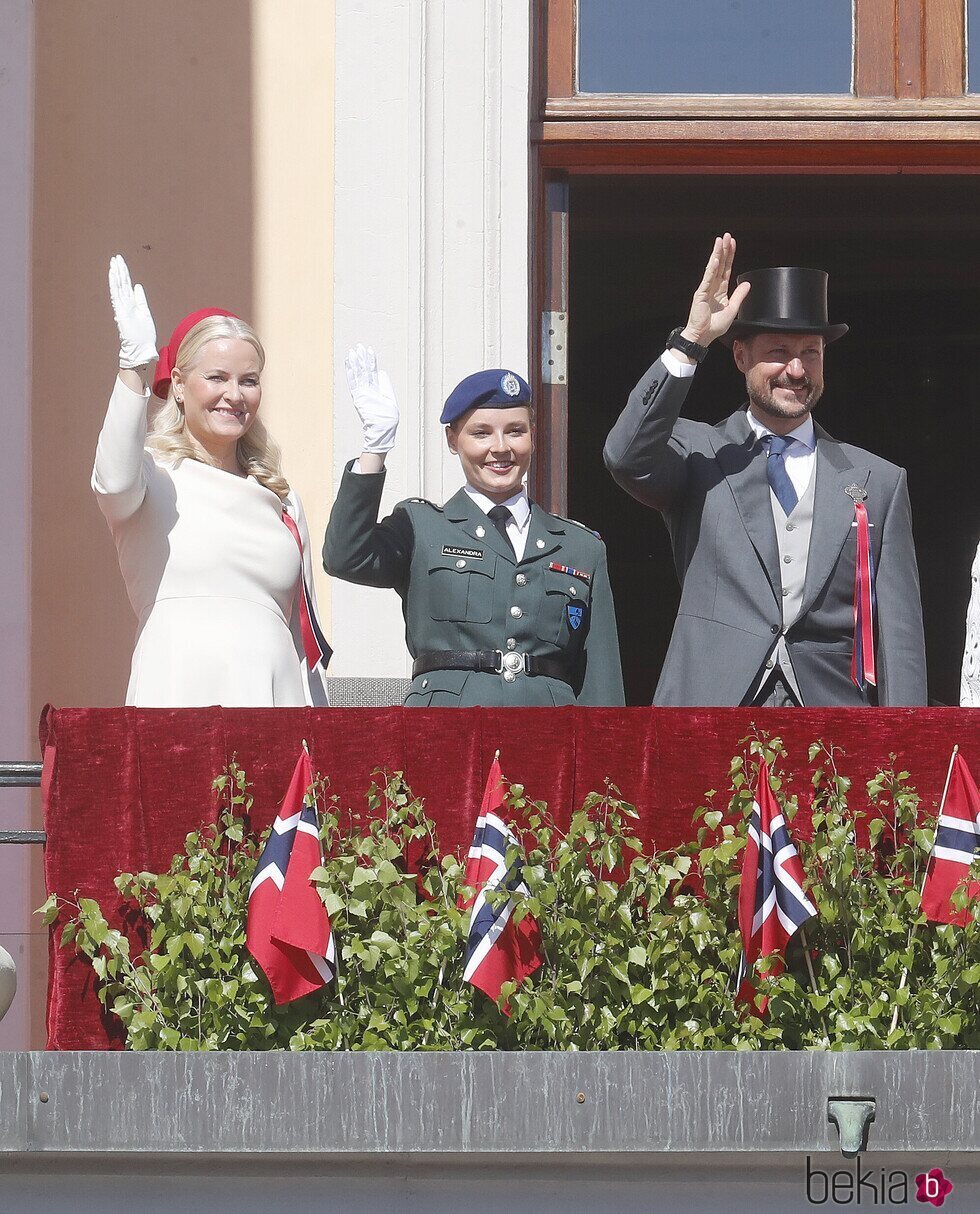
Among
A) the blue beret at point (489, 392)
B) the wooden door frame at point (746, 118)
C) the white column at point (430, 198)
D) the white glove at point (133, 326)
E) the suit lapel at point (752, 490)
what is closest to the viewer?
the white glove at point (133, 326)

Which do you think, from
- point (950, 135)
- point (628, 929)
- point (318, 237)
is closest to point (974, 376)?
point (950, 135)

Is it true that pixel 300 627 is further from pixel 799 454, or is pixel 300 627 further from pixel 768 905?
pixel 768 905

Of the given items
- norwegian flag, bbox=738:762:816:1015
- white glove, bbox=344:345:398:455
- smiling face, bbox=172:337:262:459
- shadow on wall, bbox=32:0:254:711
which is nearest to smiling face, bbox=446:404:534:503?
white glove, bbox=344:345:398:455

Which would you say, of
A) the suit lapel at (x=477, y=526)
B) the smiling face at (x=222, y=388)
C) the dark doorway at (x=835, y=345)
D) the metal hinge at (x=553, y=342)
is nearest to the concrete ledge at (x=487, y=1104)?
the suit lapel at (x=477, y=526)

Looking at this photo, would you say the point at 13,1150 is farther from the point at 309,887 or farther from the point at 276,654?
the point at 276,654

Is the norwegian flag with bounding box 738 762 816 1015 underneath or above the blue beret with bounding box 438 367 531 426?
underneath

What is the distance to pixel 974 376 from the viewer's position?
12.6 m

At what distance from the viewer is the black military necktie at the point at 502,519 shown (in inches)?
199

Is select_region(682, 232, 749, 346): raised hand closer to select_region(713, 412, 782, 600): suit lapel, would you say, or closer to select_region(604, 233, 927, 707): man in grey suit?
select_region(604, 233, 927, 707): man in grey suit

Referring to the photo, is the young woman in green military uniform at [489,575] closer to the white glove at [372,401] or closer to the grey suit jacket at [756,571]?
the white glove at [372,401]

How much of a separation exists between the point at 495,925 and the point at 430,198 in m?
2.86

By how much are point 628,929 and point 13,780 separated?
140cm

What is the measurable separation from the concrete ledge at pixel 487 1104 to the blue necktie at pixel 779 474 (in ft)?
4.95

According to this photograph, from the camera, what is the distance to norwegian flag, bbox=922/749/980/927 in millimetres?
4320
